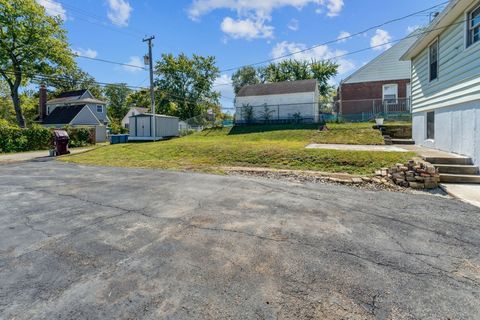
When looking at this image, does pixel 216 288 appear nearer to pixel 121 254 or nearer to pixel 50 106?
pixel 121 254

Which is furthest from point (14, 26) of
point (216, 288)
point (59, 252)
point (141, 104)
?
point (216, 288)

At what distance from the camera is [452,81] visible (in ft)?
27.7

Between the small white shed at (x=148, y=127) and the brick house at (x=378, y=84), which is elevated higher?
the brick house at (x=378, y=84)

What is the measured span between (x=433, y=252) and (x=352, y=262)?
1078 mm

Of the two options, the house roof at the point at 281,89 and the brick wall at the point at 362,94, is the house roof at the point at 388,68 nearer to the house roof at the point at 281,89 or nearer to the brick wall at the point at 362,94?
the brick wall at the point at 362,94

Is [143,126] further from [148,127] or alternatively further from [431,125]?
[431,125]

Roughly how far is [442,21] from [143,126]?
2087cm

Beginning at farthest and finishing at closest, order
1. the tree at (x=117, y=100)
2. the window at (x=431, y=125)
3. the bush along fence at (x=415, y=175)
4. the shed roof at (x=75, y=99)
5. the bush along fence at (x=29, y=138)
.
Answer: the tree at (x=117, y=100) < the shed roof at (x=75, y=99) < the bush along fence at (x=29, y=138) < the window at (x=431, y=125) < the bush along fence at (x=415, y=175)

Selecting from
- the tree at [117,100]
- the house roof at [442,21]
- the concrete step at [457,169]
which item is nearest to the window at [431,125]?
the house roof at [442,21]

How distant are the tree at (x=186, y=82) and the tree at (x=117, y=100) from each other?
24950 mm

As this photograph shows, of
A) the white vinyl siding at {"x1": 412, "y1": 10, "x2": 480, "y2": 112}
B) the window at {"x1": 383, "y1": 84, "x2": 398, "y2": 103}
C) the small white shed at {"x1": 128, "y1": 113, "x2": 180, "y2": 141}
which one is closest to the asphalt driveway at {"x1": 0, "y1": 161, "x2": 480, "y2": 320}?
the white vinyl siding at {"x1": 412, "y1": 10, "x2": 480, "y2": 112}

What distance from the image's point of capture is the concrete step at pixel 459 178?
6.57 m

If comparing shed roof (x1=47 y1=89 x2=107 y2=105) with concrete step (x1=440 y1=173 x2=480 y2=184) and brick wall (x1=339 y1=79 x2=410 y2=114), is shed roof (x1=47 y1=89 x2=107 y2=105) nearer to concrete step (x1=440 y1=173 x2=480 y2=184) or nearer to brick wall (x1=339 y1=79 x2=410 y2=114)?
brick wall (x1=339 y1=79 x2=410 y2=114)

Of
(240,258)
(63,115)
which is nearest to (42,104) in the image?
(63,115)
